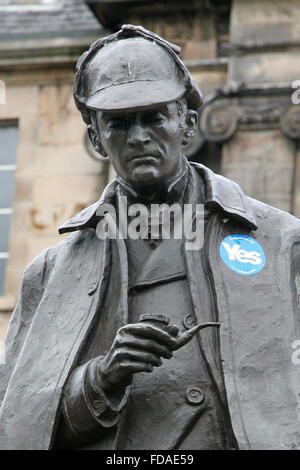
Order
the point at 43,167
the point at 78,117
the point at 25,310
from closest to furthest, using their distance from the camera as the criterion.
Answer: the point at 25,310 < the point at 78,117 < the point at 43,167

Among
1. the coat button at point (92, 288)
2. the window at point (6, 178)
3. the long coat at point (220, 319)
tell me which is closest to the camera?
the long coat at point (220, 319)

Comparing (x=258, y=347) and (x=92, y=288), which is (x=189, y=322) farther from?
(x=92, y=288)

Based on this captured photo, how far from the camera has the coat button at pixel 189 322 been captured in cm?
541

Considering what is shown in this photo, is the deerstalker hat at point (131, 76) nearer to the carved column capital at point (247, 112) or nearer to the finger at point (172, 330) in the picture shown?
the finger at point (172, 330)

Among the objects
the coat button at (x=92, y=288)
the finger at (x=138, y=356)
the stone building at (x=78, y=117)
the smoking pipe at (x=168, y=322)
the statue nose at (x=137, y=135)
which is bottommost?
the stone building at (x=78, y=117)

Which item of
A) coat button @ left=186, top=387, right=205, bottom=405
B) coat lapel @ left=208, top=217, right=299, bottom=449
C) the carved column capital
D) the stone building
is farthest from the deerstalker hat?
the carved column capital

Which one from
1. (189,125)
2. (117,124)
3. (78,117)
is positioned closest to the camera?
(117,124)

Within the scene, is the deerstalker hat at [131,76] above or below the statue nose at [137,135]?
above

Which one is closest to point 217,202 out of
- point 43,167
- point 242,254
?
point 242,254

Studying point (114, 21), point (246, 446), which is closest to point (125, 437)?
point (246, 446)

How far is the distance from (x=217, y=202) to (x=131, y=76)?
482mm

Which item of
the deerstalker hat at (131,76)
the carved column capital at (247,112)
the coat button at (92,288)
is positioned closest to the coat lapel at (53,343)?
the coat button at (92,288)

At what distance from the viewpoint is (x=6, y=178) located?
21547 mm

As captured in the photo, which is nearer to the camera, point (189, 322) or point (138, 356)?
point (138, 356)
